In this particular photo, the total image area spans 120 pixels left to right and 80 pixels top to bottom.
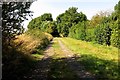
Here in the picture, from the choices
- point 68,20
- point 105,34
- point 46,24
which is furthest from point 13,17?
point 68,20

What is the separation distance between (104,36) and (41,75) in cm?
2617

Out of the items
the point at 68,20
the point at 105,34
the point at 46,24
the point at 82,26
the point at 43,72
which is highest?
the point at 68,20

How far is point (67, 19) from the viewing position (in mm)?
111812

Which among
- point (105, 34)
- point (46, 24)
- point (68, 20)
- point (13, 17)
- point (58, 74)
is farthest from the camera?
point (68, 20)

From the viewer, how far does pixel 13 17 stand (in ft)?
32.9

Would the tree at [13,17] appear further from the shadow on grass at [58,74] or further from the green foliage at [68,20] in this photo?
the green foliage at [68,20]

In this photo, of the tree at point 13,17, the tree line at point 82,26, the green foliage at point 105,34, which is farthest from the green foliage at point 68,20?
the tree at point 13,17

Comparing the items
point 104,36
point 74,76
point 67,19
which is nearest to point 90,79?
point 74,76

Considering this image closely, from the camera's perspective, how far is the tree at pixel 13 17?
31.2 feet

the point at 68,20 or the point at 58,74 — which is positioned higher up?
the point at 68,20

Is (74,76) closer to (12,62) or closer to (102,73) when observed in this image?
(102,73)

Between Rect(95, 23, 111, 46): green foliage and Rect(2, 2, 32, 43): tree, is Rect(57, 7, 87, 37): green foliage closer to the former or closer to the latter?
Rect(95, 23, 111, 46): green foliage

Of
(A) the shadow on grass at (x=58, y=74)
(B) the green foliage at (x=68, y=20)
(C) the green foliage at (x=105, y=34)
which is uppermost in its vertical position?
(B) the green foliage at (x=68, y=20)

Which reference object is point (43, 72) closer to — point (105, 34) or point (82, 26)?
point (105, 34)
